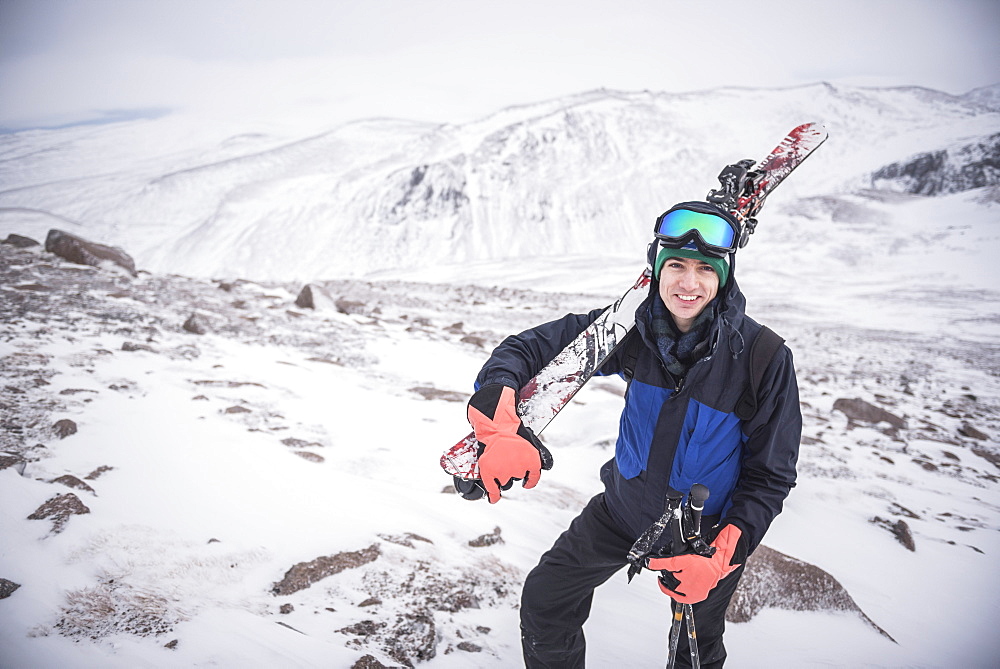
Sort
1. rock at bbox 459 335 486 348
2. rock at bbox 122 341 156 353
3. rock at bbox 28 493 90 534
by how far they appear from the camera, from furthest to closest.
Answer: rock at bbox 459 335 486 348 → rock at bbox 122 341 156 353 → rock at bbox 28 493 90 534

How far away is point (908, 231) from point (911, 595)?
3648 centimetres

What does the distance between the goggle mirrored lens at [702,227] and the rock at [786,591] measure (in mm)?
2084

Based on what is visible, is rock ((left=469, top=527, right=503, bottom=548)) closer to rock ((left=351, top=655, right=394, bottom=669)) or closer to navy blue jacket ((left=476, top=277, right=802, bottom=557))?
rock ((left=351, top=655, right=394, bottom=669))

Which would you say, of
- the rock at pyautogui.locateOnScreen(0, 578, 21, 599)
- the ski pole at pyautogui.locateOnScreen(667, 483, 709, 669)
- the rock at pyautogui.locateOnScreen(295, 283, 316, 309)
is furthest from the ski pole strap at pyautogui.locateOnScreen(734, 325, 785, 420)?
the rock at pyautogui.locateOnScreen(295, 283, 316, 309)

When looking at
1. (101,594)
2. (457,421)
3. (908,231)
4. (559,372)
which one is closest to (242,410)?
(457,421)

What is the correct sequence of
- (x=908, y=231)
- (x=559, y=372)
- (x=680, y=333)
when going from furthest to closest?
(x=908, y=231) < (x=559, y=372) < (x=680, y=333)

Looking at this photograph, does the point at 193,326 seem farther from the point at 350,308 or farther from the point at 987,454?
the point at 987,454

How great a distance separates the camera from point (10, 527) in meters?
2.28

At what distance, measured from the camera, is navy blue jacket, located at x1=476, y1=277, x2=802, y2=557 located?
181 centimetres

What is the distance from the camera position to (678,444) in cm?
189

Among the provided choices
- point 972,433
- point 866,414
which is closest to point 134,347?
point 866,414

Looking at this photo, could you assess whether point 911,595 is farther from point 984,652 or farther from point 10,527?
point 10,527

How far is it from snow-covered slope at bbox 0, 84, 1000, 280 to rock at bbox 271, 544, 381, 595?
35895 millimetres

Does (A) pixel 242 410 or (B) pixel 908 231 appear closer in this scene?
(A) pixel 242 410
